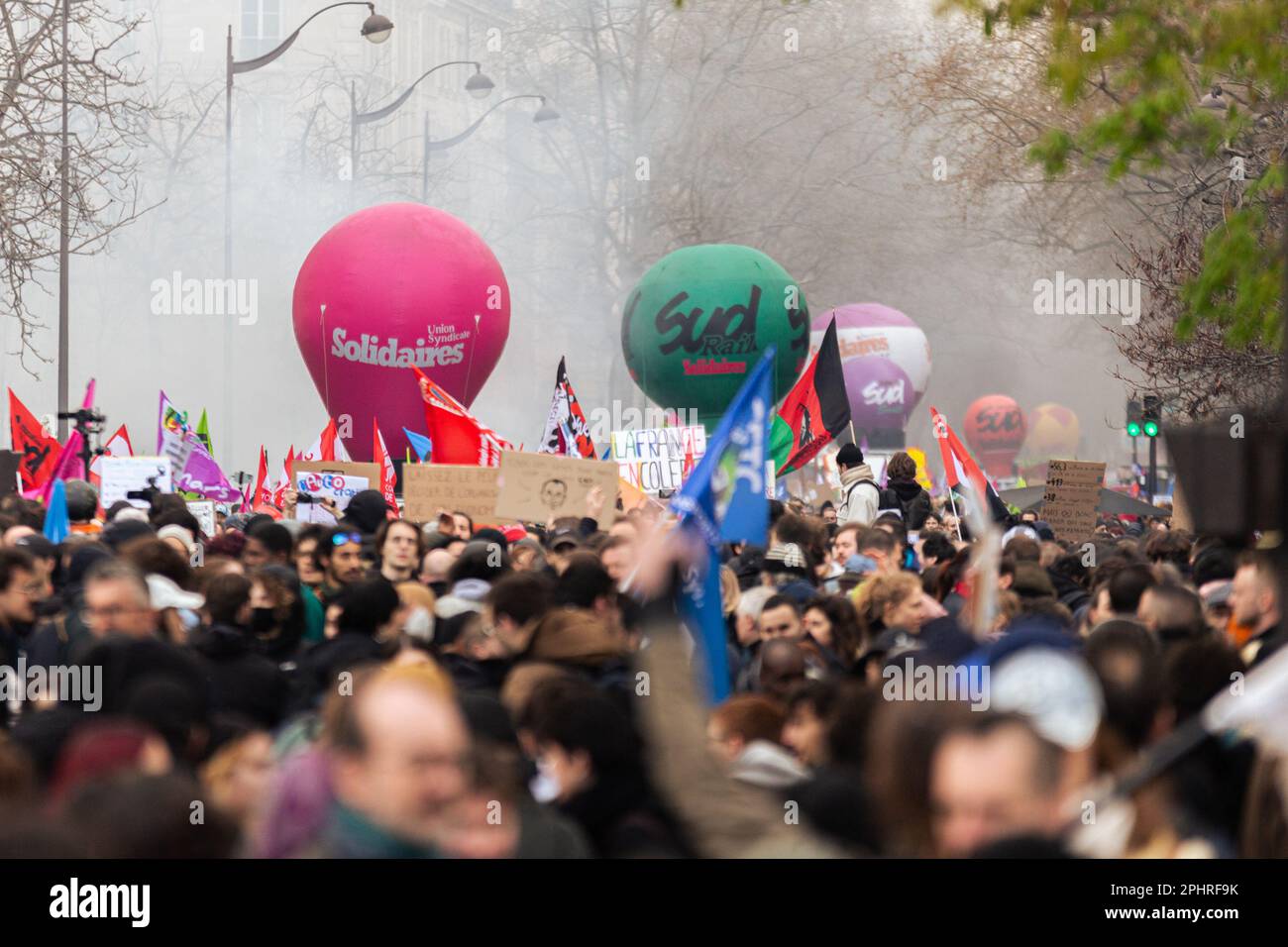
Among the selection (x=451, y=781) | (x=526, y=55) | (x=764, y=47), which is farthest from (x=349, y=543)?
(x=526, y=55)

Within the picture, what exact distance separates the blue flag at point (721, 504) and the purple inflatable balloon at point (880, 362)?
1195 inches

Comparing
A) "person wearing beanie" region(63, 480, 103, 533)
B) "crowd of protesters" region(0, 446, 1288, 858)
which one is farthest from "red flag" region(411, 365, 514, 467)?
"crowd of protesters" region(0, 446, 1288, 858)

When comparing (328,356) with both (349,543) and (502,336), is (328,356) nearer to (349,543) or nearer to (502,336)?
(502,336)

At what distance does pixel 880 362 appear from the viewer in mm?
37438

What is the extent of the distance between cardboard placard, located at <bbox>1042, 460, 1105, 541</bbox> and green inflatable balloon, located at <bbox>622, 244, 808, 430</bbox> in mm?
8487

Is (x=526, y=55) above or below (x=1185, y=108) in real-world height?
above

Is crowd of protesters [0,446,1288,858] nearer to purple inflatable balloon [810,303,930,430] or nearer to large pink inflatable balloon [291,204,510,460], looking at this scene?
large pink inflatable balloon [291,204,510,460]

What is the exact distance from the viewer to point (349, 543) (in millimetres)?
8297

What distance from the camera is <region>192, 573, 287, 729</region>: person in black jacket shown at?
17.4ft

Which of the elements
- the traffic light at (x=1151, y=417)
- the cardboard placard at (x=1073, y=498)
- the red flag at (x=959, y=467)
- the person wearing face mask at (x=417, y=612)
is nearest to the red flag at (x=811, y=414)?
the cardboard placard at (x=1073, y=498)

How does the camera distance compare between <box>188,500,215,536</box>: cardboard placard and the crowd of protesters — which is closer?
the crowd of protesters

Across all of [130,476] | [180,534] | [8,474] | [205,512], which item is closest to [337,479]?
[205,512]

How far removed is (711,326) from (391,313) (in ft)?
12.6
